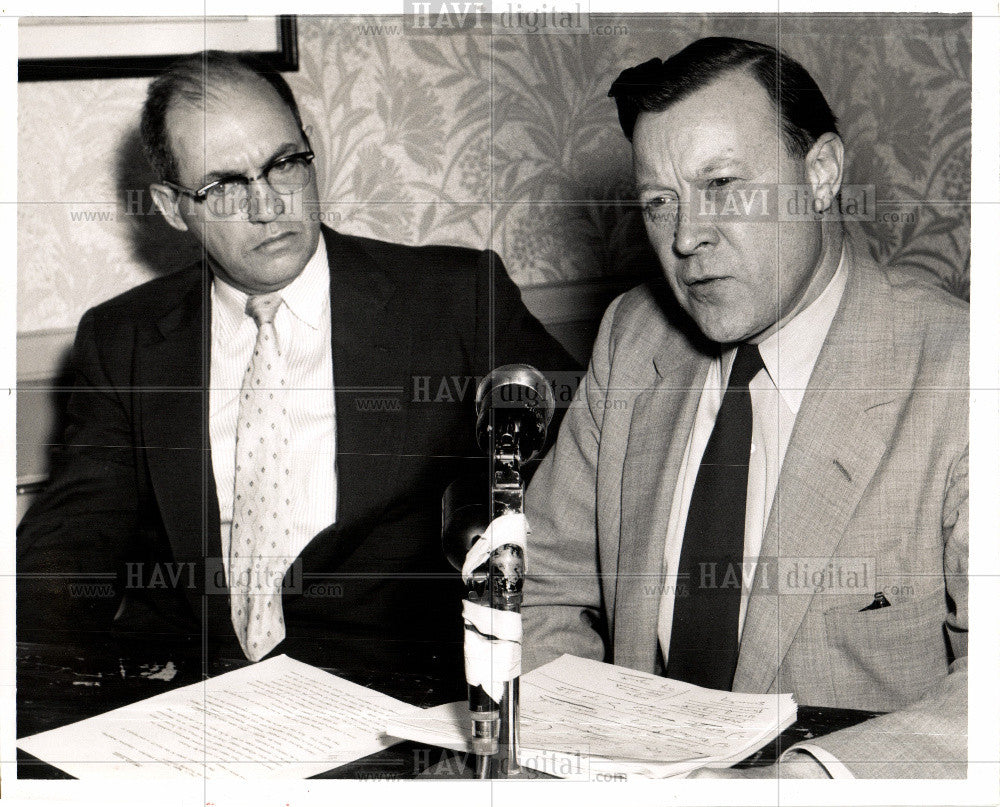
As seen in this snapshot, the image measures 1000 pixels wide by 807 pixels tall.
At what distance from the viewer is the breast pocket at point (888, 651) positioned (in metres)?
1.33

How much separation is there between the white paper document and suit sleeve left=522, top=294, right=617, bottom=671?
156 millimetres

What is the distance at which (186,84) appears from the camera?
1.52 metres

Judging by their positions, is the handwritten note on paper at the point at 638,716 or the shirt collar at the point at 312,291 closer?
the handwritten note on paper at the point at 638,716

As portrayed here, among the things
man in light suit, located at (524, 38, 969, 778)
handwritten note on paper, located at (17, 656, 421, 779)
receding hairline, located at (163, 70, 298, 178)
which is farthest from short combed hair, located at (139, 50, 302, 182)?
handwritten note on paper, located at (17, 656, 421, 779)

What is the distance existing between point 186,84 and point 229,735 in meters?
0.93

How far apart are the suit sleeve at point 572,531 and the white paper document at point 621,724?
6.2 inches

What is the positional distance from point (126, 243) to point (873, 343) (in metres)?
1.09

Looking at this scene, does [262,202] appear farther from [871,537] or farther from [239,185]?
[871,537]

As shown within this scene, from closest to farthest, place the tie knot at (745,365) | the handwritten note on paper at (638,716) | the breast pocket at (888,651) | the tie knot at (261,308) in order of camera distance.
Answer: the handwritten note on paper at (638,716) < the breast pocket at (888,651) < the tie knot at (745,365) < the tie knot at (261,308)

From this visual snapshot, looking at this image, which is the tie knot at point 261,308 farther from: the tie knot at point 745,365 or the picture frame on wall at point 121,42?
the tie knot at point 745,365

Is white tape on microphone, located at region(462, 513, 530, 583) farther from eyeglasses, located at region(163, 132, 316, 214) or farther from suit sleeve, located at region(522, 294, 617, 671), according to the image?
eyeglasses, located at region(163, 132, 316, 214)

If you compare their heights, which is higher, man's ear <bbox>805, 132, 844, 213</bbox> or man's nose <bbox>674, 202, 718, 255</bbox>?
man's ear <bbox>805, 132, 844, 213</bbox>

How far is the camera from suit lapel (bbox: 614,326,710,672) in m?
1.46

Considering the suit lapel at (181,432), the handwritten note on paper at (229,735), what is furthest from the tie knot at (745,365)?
the suit lapel at (181,432)
